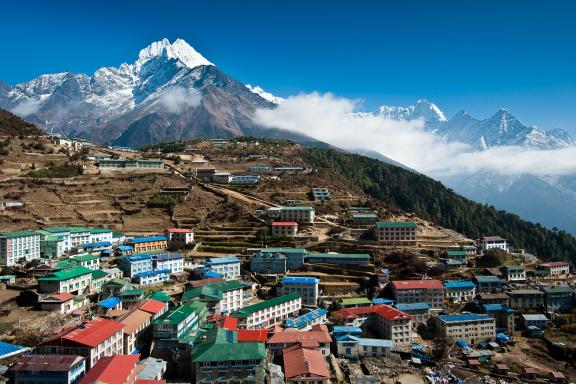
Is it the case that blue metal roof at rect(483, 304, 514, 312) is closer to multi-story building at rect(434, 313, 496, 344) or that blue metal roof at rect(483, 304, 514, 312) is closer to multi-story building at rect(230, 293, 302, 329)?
multi-story building at rect(434, 313, 496, 344)

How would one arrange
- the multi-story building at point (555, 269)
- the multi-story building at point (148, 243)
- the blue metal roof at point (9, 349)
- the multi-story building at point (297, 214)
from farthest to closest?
the multi-story building at point (297, 214)
the multi-story building at point (555, 269)
the multi-story building at point (148, 243)
the blue metal roof at point (9, 349)

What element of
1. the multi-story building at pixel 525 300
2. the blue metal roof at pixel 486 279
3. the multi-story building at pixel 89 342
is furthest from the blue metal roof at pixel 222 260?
the multi-story building at pixel 525 300

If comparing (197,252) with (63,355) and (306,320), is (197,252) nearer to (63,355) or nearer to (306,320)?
(306,320)

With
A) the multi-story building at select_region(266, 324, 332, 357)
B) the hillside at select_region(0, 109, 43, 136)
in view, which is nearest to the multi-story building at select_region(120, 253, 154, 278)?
the multi-story building at select_region(266, 324, 332, 357)

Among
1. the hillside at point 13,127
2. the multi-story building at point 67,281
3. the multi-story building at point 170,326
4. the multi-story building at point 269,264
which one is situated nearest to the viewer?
the multi-story building at point 170,326

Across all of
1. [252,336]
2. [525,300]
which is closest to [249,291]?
[252,336]

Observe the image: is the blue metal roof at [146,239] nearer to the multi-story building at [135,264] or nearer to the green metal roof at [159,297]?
the multi-story building at [135,264]

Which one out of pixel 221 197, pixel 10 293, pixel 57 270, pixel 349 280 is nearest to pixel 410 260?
pixel 349 280
